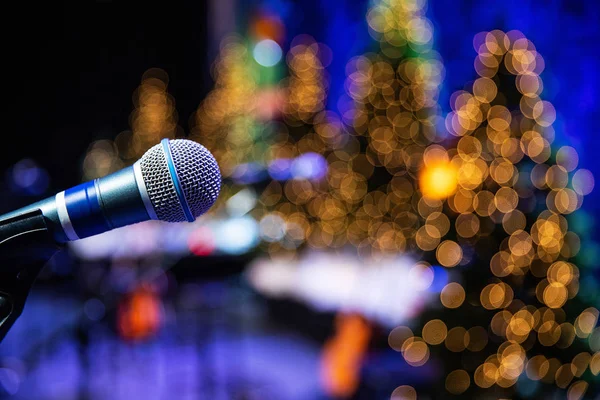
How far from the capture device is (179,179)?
82cm

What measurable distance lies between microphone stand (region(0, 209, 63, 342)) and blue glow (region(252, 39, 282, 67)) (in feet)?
21.6

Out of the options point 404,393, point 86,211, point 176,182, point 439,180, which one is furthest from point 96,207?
point 439,180

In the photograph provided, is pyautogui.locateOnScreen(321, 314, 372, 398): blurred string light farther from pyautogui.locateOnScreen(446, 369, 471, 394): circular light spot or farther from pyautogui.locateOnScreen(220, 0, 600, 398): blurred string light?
pyautogui.locateOnScreen(446, 369, 471, 394): circular light spot

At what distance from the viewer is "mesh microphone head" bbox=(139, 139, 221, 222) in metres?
0.80

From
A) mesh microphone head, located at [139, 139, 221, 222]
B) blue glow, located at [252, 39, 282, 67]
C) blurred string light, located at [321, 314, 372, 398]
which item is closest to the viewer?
mesh microphone head, located at [139, 139, 221, 222]

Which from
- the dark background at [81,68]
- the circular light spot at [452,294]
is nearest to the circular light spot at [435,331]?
the circular light spot at [452,294]

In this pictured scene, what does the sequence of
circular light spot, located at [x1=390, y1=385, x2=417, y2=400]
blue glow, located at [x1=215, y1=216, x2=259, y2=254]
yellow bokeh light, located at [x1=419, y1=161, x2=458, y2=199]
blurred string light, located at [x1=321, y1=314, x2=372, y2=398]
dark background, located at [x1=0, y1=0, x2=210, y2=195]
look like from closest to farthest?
circular light spot, located at [x1=390, y1=385, x2=417, y2=400] < blurred string light, located at [x1=321, y1=314, x2=372, y2=398] < yellow bokeh light, located at [x1=419, y1=161, x2=458, y2=199] < blue glow, located at [x1=215, y1=216, x2=259, y2=254] < dark background, located at [x1=0, y1=0, x2=210, y2=195]

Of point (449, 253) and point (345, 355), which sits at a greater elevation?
point (449, 253)

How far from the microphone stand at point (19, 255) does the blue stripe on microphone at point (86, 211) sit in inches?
1.8

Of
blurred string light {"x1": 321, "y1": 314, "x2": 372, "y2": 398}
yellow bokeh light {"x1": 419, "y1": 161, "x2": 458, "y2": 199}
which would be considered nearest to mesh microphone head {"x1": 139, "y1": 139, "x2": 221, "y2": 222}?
blurred string light {"x1": 321, "y1": 314, "x2": 372, "y2": 398}

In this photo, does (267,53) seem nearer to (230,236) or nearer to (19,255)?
(230,236)

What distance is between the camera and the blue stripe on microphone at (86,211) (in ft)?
2.67

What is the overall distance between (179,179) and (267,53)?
22.0 feet

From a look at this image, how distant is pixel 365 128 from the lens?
177 inches
